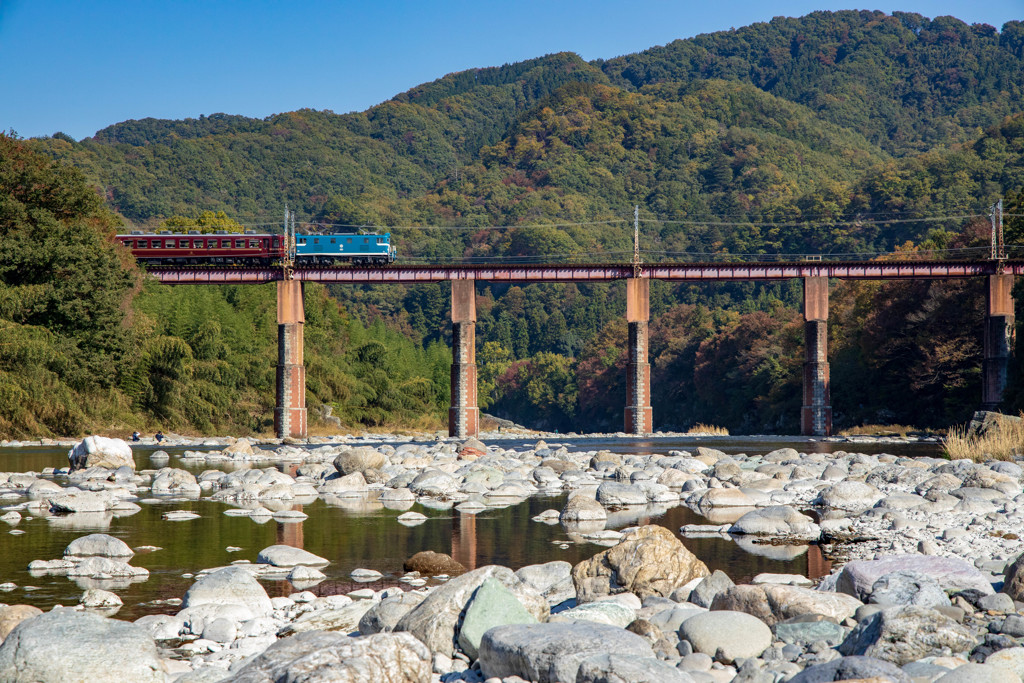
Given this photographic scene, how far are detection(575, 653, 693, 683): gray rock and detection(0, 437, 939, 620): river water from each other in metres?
5.88

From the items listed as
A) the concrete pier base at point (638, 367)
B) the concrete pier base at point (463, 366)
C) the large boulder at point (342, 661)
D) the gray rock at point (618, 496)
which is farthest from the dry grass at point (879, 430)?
the large boulder at point (342, 661)

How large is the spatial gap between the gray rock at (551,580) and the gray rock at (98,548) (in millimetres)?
6254

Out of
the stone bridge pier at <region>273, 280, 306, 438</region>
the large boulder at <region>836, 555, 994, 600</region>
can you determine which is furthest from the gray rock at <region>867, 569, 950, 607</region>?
the stone bridge pier at <region>273, 280, 306, 438</region>

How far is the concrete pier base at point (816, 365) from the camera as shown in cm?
6706

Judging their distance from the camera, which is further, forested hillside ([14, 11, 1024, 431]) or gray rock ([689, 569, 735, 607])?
forested hillside ([14, 11, 1024, 431])

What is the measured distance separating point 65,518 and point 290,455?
1987 cm

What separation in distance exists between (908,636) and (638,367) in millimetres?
57920

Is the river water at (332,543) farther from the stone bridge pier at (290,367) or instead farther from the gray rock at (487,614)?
the stone bridge pier at (290,367)

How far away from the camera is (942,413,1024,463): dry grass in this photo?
2803 cm

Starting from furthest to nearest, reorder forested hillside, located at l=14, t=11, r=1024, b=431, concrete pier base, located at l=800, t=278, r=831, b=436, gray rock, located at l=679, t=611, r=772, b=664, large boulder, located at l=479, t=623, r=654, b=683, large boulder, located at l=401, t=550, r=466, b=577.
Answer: forested hillside, located at l=14, t=11, r=1024, b=431 < concrete pier base, located at l=800, t=278, r=831, b=436 < large boulder, located at l=401, t=550, r=466, b=577 < gray rock, located at l=679, t=611, r=772, b=664 < large boulder, located at l=479, t=623, r=654, b=683

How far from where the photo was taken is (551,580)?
12.9 m

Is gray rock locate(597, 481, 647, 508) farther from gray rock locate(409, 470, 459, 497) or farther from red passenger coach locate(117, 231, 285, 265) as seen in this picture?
red passenger coach locate(117, 231, 285, 265)

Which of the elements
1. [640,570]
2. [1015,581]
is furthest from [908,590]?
[640,570]

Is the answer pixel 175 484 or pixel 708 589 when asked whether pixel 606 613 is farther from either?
pixel 175 484
